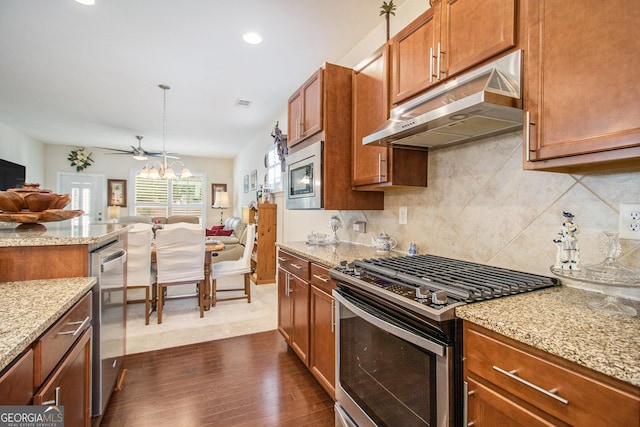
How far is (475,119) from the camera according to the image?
1.28 meters

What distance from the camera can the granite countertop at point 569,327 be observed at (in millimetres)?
652

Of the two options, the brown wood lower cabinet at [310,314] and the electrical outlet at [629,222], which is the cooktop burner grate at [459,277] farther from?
the brown wood lower cabinet at [310,314]

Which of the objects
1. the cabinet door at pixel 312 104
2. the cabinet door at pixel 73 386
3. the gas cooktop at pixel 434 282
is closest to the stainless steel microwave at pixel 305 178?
the cabinet door at pixel 312 104

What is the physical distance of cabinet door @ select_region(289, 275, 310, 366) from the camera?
212cm

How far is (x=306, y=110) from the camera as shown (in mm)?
2582

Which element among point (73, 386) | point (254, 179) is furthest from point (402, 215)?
point (254, 179)

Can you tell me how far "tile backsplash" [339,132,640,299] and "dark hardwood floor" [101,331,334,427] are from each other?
4.07ft

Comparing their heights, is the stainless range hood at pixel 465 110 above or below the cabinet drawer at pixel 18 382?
above

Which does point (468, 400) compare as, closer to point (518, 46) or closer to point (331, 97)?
point (518, 46)

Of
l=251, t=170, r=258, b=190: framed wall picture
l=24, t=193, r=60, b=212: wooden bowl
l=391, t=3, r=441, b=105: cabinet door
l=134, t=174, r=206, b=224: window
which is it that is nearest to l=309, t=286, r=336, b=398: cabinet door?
l=391, t=3, r=441, b=105: cabinet door

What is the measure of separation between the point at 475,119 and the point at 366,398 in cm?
135

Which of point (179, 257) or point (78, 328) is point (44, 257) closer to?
point (78, 328)

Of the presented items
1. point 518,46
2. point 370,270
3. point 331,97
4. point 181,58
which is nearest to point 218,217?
point 181,58

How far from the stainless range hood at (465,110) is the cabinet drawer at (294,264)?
3.20 ft
